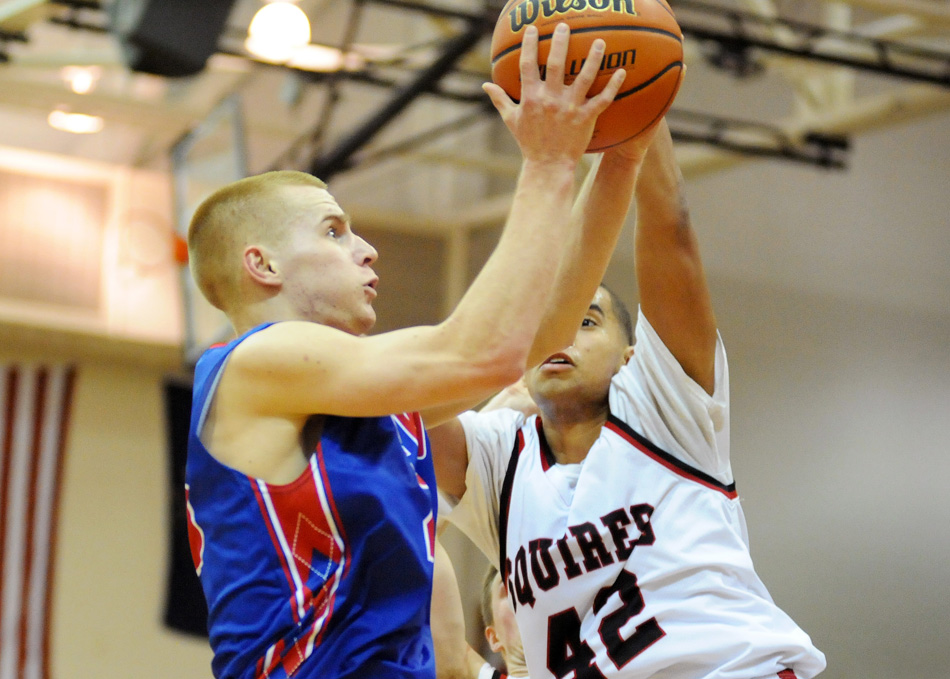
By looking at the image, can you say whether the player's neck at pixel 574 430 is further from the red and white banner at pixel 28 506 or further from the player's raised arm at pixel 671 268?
the red and white banner at pixel 28 506

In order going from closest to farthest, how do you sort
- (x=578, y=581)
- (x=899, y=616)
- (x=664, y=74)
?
(x=664, y=74) → (x=578, y=581) → (x=899, y=616)

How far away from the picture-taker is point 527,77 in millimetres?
2311

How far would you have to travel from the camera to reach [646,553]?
3170 mm

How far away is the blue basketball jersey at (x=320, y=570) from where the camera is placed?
2199mm

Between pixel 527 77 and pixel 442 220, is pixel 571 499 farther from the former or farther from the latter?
pixel 442 220

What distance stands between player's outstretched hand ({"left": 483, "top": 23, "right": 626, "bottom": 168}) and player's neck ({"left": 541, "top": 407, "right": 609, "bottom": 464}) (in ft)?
4.57

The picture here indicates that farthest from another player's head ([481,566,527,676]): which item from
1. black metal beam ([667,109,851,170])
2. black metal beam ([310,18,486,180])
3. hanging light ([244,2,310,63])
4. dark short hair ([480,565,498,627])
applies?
black metal beam ([667,109,851,170])

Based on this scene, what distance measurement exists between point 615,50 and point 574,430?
4.72 ft

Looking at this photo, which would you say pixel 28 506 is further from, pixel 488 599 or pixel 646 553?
pixel 646 553

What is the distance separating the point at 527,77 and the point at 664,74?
417 mm

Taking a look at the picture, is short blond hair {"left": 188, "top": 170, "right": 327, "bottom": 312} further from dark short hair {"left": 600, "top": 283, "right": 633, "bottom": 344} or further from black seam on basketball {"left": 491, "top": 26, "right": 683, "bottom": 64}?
dark short hair {"left": 600, "top": 283, "right": 633, "bottom": 344}

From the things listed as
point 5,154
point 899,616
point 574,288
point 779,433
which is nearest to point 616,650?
point 574,288

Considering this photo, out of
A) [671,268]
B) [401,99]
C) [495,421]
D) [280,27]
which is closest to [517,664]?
[495,421]

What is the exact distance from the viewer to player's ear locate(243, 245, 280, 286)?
96.3 inches
